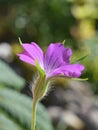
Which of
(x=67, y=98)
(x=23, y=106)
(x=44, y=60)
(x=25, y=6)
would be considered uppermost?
(x=44, y=60)

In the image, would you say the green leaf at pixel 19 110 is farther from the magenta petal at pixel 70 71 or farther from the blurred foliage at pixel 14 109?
the magenta petal at pixel 70 71

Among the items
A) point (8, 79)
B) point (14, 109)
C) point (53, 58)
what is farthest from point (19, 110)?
point (53, 58)

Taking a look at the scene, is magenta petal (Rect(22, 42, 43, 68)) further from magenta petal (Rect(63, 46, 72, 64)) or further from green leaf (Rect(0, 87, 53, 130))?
green leaf (Rect(0, 87, 53, 130))

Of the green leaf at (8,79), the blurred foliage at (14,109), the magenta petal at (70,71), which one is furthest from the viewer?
the green leaf at (8,79)

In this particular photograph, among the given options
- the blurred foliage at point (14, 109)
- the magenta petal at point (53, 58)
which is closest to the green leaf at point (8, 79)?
the blurred foliage at point (14, 109)

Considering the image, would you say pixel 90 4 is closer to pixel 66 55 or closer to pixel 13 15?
pixel 13 15

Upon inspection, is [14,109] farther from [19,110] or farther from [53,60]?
[53,60]

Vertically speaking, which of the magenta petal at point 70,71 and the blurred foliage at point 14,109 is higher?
the magenta petal at point 70,71

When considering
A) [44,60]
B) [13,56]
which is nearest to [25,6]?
[13,56]
